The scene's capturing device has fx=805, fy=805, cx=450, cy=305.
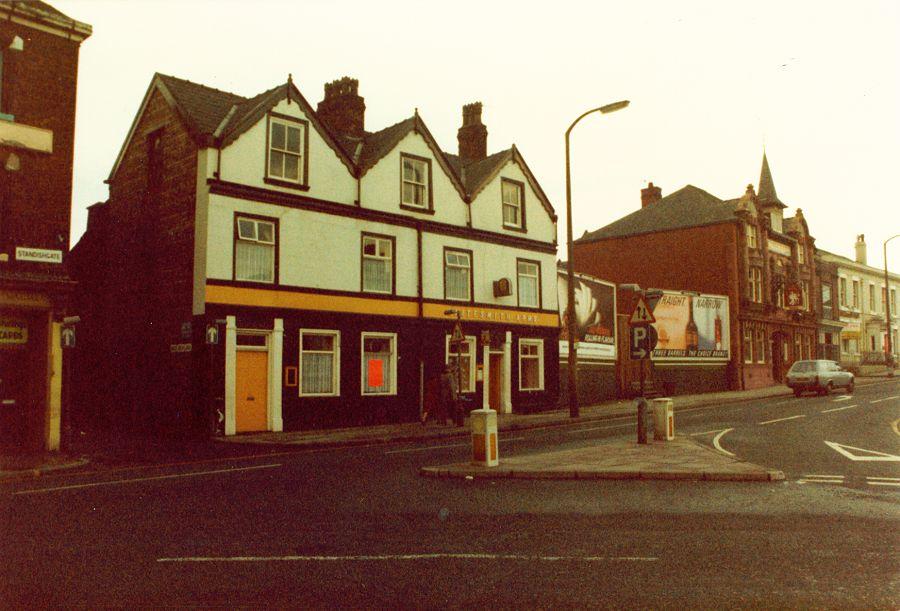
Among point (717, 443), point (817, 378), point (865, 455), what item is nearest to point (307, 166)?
point (717, 443)

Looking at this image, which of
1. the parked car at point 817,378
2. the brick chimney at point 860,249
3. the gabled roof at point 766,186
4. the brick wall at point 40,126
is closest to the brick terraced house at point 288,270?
the brick wall at point 40,126

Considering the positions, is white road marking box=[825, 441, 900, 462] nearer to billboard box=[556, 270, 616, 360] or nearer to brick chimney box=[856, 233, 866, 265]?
billboard box=[556, 270, 616, 360]

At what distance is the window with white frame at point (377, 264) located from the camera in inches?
989

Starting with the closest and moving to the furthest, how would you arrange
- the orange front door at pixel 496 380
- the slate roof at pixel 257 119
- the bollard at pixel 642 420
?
the bollard at pixel 642 420 < the slate roof at pixel 257 119 < the orange front door at pixel 496 380

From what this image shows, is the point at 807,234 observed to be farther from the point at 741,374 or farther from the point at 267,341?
the point at 267,341

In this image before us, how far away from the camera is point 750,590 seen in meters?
5.75

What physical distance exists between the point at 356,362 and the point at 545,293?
973 centimetres

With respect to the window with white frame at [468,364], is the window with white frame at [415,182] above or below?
above

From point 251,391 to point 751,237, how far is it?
111ft

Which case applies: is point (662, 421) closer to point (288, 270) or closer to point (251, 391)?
point (251, 391)

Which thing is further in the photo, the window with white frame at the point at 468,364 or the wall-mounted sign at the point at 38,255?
the window with white frame at the point at 468,364

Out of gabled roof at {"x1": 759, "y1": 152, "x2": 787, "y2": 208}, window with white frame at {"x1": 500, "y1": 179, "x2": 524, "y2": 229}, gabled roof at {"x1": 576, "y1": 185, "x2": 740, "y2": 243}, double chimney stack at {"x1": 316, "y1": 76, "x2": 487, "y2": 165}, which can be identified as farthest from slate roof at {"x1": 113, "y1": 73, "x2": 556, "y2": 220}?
gabled roof at {"x1": 759, "y1": 152, "x2": 787, "y2": 208}

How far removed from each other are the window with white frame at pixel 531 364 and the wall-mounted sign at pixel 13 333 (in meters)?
17.2

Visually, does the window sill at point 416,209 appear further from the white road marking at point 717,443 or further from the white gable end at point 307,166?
the white road marking at point 717,443
